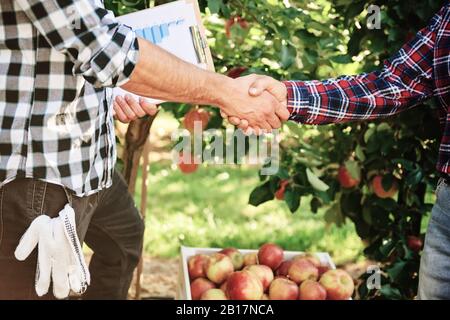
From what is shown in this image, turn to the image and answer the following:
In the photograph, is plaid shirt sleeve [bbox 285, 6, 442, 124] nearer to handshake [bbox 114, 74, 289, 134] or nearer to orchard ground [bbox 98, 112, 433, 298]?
handshake [bbox 114, 74, 289, 134]

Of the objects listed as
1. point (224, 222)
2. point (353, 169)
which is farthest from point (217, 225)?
point (353, 169)

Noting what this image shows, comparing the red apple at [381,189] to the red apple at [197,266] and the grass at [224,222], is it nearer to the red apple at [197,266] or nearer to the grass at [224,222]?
the grass at [224,222]

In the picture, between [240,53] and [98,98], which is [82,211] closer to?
[98,98]

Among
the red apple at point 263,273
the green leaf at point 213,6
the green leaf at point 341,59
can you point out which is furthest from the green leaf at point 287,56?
the red apple at point 263,273

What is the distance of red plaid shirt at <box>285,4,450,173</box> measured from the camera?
1.82 meters

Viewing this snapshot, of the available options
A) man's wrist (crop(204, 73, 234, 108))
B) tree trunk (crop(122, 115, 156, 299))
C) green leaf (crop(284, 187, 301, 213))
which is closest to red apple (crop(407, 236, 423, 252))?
green leaf (crop(284, 187, 301, 213))

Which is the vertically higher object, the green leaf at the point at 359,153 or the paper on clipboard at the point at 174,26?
the paper on clipboard at the point at 174,26

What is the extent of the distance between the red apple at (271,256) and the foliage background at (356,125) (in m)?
0.15

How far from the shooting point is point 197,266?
2.47 m

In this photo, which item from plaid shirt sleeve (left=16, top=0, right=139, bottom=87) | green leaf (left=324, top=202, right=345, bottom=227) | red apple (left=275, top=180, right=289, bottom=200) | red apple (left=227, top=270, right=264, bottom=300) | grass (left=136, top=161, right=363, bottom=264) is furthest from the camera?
grass (left=136, top=161, right=363, bottom=264)

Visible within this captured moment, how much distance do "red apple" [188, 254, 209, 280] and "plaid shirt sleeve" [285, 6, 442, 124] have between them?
2.11ft

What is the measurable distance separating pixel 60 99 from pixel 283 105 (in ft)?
2.21

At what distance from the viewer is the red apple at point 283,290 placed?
234 centimetres

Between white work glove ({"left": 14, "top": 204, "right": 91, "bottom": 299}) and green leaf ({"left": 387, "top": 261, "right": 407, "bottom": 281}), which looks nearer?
white work glove ({"left": 14, "top": 204, "right": 91, "bottom": 299})
